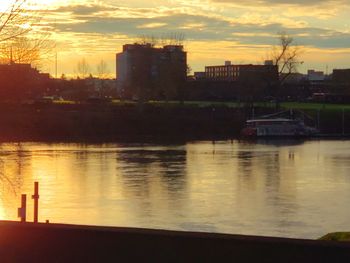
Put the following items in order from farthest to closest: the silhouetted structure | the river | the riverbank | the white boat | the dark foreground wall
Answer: the silhouetted structure < the white boat < the riverbank < the river < the dark foreground wall

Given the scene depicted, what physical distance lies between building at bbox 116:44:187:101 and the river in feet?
194

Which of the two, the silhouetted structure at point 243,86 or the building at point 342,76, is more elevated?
the building at point 342,76

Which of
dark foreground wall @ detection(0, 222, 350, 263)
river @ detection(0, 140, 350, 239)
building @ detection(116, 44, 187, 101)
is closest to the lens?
dark foreground wall @ detection(0, 222, 350, 263)

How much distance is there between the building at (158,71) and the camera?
412ft

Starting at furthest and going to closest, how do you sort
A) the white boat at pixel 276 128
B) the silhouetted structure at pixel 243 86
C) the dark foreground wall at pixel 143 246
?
the silhouetted structure at pixel 243 86
the white boat at pixel 276 128
the dark foreground wall at pixel 143 246

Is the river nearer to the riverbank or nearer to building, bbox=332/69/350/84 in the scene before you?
the riverbank

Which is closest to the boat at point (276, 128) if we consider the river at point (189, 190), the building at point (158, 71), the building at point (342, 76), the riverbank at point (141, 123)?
the riverbank at point (141, 123)

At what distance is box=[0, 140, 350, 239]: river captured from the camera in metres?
26.3

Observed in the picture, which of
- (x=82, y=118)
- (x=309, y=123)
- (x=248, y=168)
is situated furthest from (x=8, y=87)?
(x=309, y=123)

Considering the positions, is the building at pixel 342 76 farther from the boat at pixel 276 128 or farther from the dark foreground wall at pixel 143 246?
the dark foreground wall at pixel 143 246

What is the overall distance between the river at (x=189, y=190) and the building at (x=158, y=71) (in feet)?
194

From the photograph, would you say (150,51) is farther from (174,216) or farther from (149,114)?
(174,216)

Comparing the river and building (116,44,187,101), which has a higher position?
building (116,44,187,101)

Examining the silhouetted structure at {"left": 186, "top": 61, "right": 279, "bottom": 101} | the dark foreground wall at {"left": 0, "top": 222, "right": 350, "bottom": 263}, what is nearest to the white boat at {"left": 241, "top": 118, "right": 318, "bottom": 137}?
the silhouetted structure at {"left": 186, "top": 61, "right": 279, "bottom": 101}
